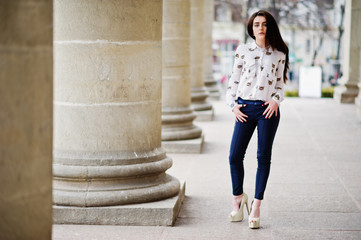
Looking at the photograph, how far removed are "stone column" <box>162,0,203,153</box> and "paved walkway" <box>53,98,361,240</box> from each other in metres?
0.52

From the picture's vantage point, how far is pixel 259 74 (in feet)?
19.9

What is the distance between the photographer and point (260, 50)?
240 inches

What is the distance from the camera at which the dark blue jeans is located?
607cm

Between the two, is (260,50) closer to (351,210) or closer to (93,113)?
(93,113)

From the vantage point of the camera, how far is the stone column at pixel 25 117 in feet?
10.3

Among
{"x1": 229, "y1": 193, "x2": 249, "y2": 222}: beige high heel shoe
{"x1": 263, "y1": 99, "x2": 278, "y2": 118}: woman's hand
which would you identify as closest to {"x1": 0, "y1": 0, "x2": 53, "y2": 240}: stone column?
{"x1": 263, "y1": 99, "x2": 278, "y2": 118}: woman's hand

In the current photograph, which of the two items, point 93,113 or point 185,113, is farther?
point 185,113

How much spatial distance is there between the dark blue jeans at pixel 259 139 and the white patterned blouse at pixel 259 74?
0.26 ft

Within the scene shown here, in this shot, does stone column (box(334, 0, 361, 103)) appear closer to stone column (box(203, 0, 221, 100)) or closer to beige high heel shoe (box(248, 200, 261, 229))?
stone column (box(203, 0, 221, 100))

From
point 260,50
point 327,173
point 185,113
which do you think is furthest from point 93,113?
point 185,113

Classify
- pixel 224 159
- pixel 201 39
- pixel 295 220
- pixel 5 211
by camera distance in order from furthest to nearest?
pixel 201 39 < pixel 224 159 < pixel 295 220 < pixel 5 211

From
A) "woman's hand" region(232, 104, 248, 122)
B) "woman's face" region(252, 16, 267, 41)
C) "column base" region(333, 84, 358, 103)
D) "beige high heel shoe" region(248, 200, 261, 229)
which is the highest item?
"woman's face" region(252, 16, 267, 41)

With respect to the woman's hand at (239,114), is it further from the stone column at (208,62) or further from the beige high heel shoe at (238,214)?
the stone column at (208,62)

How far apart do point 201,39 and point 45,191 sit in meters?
13.5
